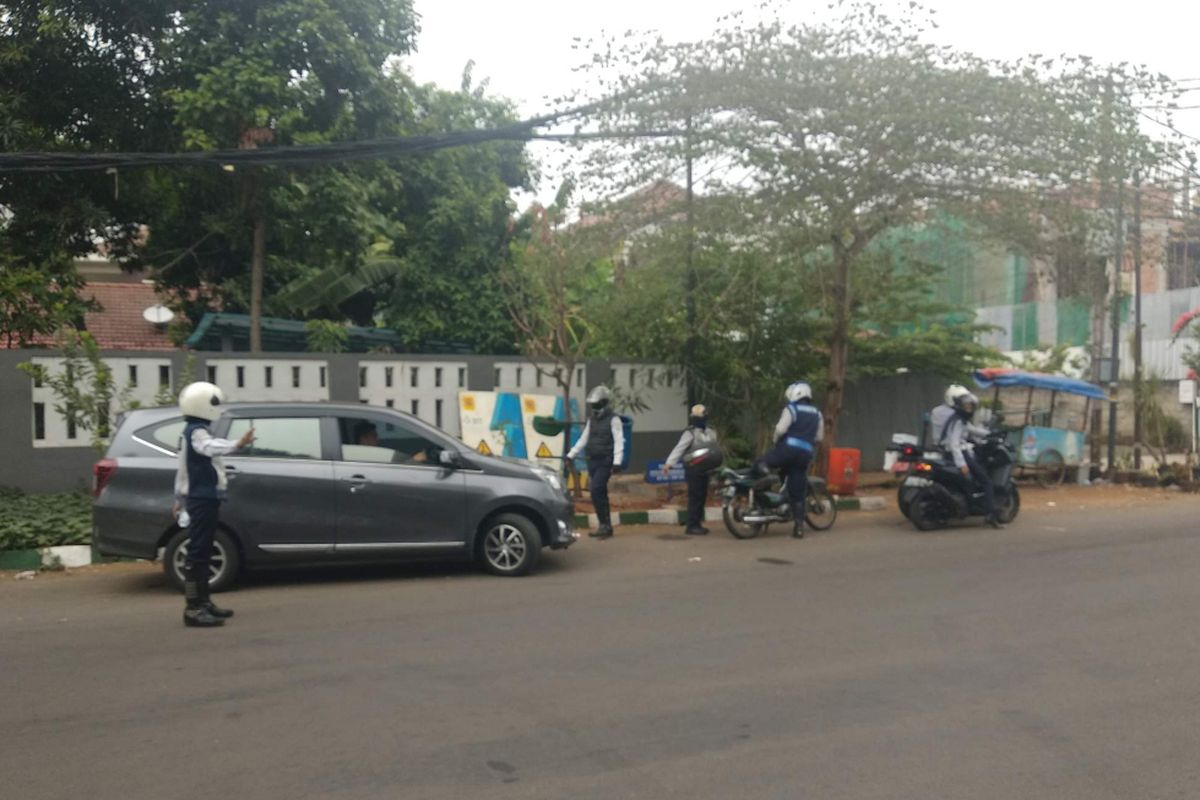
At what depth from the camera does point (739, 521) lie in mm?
12375

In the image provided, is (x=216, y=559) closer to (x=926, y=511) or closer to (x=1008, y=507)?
(x=926, y=511)

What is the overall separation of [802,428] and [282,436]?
572 cm

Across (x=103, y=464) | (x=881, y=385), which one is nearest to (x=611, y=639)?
(x=103, y=464)

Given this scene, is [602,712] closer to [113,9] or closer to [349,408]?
[349,408]

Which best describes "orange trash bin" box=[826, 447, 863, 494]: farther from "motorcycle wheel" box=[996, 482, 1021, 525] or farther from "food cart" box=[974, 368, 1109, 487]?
"food cart" box=[974, 368, 1109, 487]

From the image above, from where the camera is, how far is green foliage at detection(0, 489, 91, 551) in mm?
10867

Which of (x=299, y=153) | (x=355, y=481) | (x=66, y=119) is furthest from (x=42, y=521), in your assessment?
(x=66, y=119)

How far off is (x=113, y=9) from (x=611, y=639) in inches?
498

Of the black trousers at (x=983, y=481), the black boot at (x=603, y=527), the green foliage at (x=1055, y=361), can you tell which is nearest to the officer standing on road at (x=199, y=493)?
the black boot at (x=603, y=527)

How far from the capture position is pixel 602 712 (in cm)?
575

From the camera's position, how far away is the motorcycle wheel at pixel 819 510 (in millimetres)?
13070

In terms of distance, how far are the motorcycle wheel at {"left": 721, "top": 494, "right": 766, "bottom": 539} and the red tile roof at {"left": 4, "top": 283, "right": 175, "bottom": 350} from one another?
14365 millimetres

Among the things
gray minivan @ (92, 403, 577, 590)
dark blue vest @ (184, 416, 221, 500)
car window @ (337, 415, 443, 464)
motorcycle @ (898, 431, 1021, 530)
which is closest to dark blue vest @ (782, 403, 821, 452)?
motorcycle @ (898, 431, 1021, 530)

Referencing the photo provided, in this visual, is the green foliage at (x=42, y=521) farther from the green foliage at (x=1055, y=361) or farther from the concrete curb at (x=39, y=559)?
the green foliage at (x=1055, y=361)
